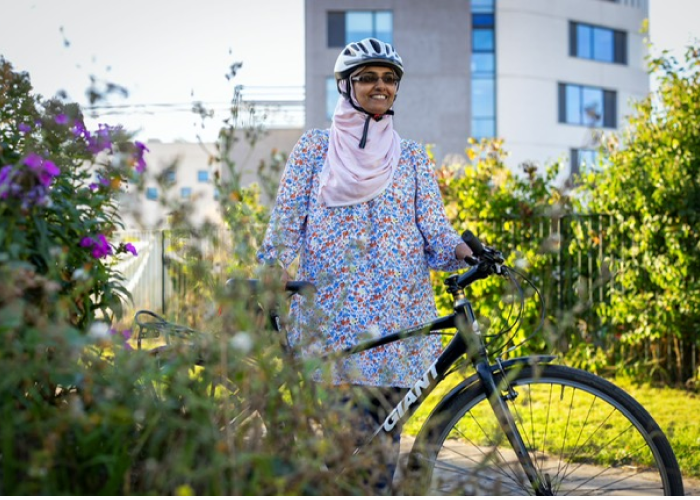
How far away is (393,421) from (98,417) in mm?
1487

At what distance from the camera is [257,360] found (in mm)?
1743

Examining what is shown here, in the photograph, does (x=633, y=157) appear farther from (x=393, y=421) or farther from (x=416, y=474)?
(x=416, y=474)

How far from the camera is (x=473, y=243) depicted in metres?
2.89

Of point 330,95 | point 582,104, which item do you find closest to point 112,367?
Result: point 330,95

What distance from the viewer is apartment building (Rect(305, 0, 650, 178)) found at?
92.2 feet

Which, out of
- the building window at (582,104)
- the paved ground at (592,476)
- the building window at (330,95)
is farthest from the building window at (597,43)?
the paved ground at (592,476)

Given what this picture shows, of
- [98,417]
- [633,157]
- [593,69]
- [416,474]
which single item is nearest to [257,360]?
[98,417]

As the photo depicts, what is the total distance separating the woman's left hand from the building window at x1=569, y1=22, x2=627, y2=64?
3005 cm

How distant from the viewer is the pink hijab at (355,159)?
329 centimetres

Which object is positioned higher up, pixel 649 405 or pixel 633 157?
pixel 633 157

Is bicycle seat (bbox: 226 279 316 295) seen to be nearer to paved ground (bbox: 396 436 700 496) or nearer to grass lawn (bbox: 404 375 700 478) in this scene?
paved ground (bbox: 396 436 700 496)

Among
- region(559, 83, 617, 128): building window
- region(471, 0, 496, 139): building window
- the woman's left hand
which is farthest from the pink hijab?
region(559, 83, 617, 128): building window

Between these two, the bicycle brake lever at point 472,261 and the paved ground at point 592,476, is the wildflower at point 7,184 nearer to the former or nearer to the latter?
the paved ground at point 592,476

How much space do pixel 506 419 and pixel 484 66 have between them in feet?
92.9
